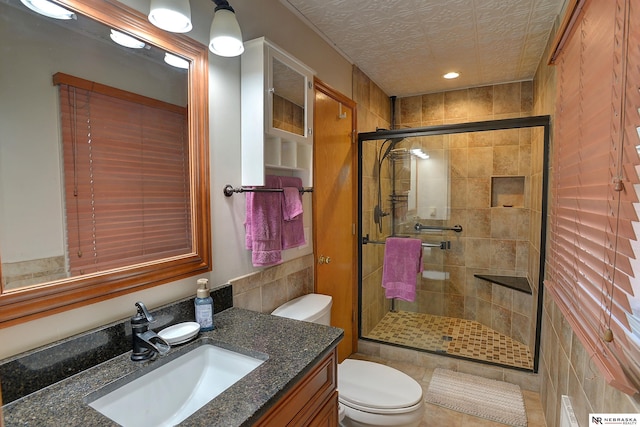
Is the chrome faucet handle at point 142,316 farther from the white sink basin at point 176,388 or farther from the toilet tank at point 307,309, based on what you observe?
the toilet tank at point 307,309

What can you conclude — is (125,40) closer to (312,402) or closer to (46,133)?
(46,133)

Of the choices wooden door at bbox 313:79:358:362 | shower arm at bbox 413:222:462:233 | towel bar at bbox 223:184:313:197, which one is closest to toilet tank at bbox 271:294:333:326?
wooden door at bbox 313:79:358:362

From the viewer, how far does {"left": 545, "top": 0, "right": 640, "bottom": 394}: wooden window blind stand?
34.0 inches

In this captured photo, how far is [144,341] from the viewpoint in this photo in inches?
40.0

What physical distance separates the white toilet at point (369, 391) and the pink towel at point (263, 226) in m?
0.34

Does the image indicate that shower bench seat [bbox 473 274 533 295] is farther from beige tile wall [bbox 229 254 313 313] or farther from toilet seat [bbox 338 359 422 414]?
beige tile wall [bbox 229 254 313 313]

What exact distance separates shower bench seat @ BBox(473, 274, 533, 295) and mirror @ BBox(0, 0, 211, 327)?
→ 8.97 ft

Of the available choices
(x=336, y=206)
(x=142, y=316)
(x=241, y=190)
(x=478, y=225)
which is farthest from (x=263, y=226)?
(x=478, y=225)

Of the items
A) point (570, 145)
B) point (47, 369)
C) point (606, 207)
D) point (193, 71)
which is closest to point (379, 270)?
point (570, 145)

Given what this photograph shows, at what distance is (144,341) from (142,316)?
0.08 meters

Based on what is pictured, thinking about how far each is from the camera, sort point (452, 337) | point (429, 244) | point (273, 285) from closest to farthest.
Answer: point (273, 285) < point (452, 337) < point (429, 244)

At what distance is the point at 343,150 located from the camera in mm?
2531

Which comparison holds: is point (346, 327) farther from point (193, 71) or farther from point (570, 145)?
point (193, 71)

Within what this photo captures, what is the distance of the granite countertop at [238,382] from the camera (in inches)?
29.9
